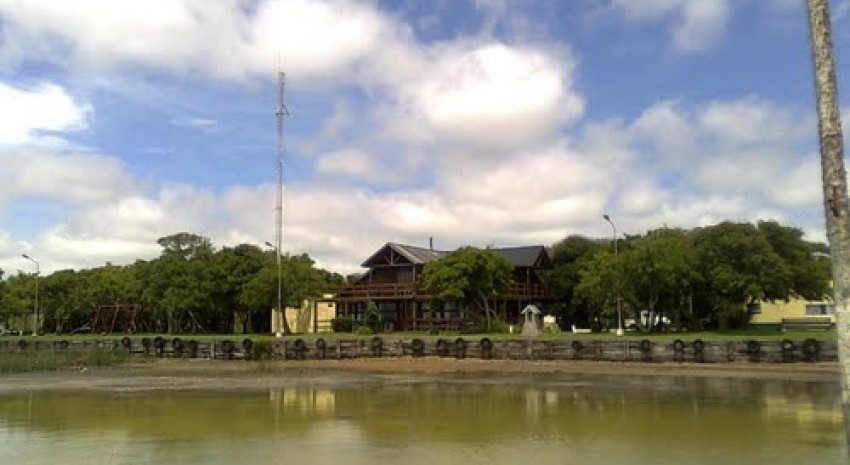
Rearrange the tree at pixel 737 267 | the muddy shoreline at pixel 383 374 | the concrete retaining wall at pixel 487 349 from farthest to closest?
the tree at pixel 737 267
the concrete retaining wall at pixel 487 349
the muddy shoreline at pixel 383 374

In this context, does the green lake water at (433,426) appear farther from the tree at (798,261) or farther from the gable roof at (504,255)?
the gable roof at (504,255)

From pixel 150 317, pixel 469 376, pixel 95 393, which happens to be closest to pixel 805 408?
pixel 469 376

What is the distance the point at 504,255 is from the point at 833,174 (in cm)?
6540

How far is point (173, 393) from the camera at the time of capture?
2969 cm

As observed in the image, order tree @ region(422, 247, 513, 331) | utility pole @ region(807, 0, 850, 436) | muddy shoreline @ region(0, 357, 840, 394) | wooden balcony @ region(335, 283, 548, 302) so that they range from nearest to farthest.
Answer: utility pole @ region(807, 0, 850, 436) → muddy shoreline @ region(0, 357, 840, 394) → tree @ region(422, 247, 513, 331) → wooden balcony @ region(335, 283, 548, 302)

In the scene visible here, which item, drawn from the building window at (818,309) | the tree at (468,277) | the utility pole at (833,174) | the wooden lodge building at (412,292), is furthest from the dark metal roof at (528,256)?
the utility pole at (833,174)

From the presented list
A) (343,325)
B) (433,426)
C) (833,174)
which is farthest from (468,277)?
(833,174)

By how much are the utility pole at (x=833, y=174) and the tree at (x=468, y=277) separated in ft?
168

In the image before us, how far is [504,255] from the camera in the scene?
75562 mm

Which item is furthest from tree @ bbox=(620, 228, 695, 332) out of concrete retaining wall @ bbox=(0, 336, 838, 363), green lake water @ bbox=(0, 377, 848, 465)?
green lake water @ bbox=(0, 377, 848, 465)

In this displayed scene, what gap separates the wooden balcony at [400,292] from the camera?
6919 centimetres

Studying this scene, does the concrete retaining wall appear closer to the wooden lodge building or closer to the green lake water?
the green lake water

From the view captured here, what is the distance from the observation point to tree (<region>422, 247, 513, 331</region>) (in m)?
61.9

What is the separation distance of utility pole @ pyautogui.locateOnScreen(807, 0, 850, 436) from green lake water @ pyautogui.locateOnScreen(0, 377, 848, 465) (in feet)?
15.3
